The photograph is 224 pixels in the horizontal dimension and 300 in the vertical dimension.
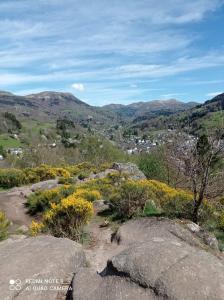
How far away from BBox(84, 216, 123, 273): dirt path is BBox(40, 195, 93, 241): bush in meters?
0.65

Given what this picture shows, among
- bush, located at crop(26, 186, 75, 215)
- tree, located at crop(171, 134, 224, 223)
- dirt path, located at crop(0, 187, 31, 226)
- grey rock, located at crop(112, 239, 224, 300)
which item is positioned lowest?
dirt path, located at crop(0, 187, 31, 226)

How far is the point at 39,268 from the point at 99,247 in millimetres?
4229

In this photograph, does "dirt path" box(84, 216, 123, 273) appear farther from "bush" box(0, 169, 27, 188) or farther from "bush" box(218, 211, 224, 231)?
"bush" box(0, 169, 27, 188)

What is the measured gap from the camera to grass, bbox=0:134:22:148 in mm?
139413

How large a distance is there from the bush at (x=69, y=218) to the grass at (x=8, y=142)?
430 feet

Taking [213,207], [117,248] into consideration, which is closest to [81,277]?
[117,248]

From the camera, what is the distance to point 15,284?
6531mm

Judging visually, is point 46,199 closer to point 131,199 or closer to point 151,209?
point 131,199

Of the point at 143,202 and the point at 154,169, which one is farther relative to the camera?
the point at 154,169

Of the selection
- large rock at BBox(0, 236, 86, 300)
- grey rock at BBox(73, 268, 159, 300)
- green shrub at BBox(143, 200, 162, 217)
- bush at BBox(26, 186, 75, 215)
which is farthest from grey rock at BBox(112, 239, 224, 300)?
bush at BBox(26, 186, 75, 215)

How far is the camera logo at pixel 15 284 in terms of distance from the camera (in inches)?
254

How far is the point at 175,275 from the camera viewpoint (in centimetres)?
562

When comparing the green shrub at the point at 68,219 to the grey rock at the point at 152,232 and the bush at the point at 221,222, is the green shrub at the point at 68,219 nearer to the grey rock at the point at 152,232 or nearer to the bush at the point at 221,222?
the grey rock at the point at 152,232

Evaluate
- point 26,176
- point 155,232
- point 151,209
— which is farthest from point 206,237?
point 26,176
